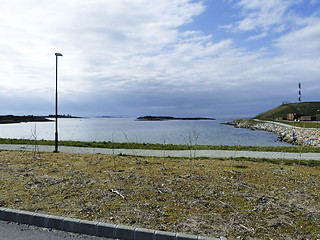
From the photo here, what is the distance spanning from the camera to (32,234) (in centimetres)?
396

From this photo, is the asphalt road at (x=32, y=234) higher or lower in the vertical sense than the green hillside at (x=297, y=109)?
lower

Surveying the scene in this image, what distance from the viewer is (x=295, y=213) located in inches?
181

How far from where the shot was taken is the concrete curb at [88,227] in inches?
147

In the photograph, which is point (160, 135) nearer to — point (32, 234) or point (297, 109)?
point (32, 234)

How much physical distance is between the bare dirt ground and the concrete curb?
0.26 metres

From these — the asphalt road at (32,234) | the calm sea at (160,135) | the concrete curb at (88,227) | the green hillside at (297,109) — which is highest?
the green hillside at (297,109)

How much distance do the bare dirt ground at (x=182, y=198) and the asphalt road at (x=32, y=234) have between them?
48 centimetres

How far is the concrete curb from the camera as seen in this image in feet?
12.3

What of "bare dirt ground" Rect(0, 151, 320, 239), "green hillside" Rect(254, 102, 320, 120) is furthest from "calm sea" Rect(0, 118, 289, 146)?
"green hillside" Rect(254, 102, 320, 120)

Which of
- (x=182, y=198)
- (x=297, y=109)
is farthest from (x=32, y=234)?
(x=297, y=109)

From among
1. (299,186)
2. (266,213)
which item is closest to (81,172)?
(266,213)

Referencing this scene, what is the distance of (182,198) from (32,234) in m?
3.37

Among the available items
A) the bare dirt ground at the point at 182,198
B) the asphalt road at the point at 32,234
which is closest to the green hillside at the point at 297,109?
the bare dirt ground at the point at 182,198

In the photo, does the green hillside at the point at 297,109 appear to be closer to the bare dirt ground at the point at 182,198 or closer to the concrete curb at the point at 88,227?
the bare dirt ground at the point at 182,198
